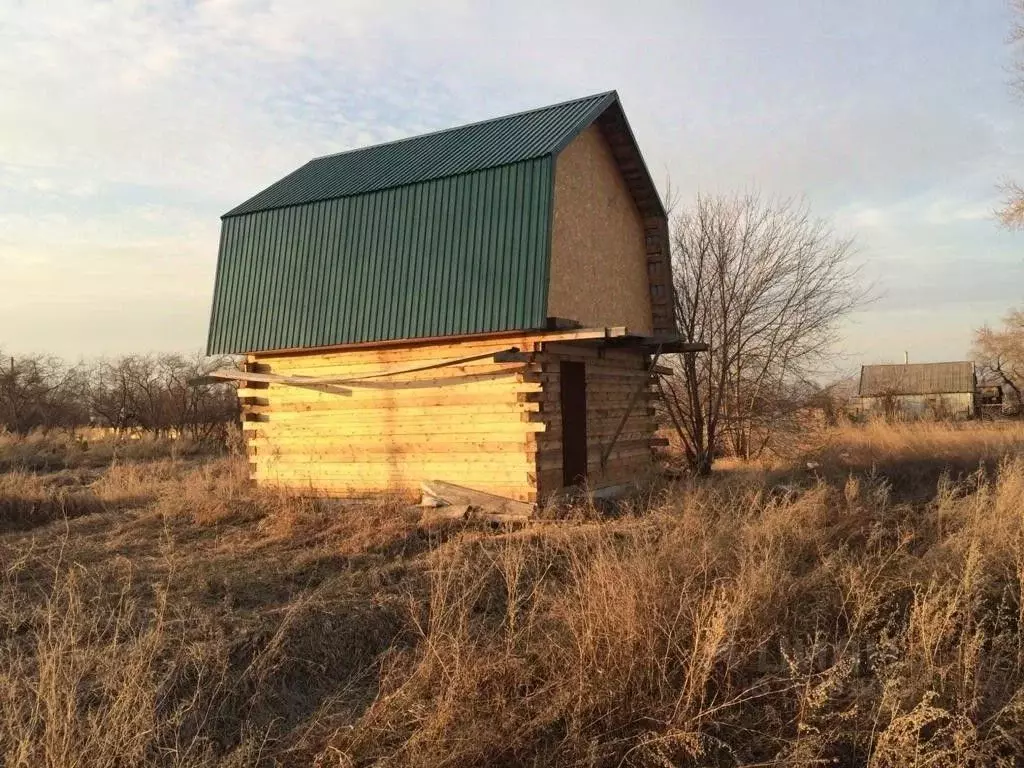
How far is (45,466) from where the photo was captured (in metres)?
22.2

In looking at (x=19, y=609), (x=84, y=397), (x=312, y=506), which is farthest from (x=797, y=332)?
(x=84, y=397)

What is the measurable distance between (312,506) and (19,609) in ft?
19.0

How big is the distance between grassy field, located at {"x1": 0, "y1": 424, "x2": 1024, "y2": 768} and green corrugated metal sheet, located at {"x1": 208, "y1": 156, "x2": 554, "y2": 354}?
4200 mm

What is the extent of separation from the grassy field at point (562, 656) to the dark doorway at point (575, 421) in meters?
4.02

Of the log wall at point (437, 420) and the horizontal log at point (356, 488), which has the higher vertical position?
the log wall at point (437, 420)

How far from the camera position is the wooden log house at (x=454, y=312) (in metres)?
11.4

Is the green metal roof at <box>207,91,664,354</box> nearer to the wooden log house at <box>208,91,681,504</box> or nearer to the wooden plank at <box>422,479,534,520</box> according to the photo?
the wooden log house at <box>208,91,681,504</box>

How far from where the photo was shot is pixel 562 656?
4.75m

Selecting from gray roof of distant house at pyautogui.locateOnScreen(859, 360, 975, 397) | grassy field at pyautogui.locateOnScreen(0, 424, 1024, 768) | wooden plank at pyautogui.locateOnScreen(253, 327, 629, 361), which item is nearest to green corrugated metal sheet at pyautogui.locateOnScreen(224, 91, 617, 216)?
wooden plank at pyautogui.locateOnScreen(253, 327, 629, 361)

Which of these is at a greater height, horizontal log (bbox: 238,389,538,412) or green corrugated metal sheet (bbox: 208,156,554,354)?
green corrugated metal sheet (bbox: 208,156,554,354)

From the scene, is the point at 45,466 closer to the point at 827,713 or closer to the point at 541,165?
the point at 541,165

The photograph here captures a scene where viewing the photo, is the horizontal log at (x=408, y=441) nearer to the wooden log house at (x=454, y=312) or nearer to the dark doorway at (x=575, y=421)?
the wooden log house at (x=454, y=312)

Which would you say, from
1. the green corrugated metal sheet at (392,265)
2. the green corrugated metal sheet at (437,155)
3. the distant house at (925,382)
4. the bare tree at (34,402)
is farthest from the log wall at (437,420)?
the distant house at (925,382)

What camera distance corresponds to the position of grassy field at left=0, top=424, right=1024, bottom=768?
3.96 m
